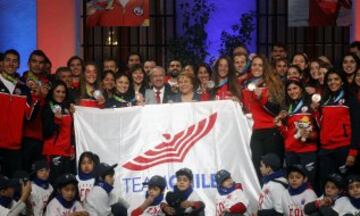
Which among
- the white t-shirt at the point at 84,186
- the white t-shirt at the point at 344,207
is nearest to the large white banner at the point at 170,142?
the white t-shirt at the point at 84,186

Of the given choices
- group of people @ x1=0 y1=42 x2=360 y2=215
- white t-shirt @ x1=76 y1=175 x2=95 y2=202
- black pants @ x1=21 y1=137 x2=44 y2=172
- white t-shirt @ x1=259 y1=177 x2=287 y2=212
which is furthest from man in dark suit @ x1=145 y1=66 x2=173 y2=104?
white t-shirt @ x1=259 y1=177 x2=287 y2=212

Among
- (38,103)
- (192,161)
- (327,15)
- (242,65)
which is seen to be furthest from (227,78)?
(327,15)

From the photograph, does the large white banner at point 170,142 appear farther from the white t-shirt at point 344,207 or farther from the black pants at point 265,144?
the white t-shirt at point 344,207

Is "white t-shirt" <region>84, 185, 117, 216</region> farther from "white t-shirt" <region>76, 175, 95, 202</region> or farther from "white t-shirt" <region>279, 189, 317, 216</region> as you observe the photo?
"white t-shirt" <region>279, 189, 317, 216</region>

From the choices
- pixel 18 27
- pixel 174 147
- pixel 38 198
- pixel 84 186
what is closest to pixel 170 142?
pixel 174 147

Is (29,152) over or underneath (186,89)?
underneath

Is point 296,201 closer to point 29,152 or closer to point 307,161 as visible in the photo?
point 307,161

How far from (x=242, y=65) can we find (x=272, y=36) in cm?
597

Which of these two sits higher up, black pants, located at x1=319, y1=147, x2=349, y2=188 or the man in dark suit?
the man in dark suit

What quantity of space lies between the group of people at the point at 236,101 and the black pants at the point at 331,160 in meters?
0.01

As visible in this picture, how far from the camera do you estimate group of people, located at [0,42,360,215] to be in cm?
1180

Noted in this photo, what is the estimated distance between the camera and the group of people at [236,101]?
38.7 feet

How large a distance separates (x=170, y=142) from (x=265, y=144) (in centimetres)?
118

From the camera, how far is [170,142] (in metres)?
12.6
